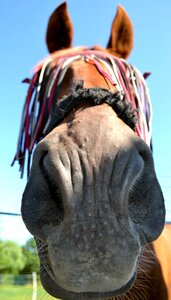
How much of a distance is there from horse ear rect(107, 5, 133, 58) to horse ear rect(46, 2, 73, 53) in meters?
0.35

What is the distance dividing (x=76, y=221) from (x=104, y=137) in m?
0.40

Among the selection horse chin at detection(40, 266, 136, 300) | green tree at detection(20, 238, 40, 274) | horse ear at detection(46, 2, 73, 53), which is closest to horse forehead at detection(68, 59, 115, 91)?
Answer: horse ear at detection(46, 2, 73, 53)

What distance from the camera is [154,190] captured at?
64.8 inches

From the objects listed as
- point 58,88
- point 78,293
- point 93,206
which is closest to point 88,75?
point 58,88

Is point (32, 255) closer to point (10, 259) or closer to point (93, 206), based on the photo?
point (93, 206)

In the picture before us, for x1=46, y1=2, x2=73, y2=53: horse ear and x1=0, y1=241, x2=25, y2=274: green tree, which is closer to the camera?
x1=46, y1=2, x2=73, y2=53: horse ear

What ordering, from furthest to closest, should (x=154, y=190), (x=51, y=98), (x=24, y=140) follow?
1. (x=24, y=140)
2. (x=51, y=98)
3. (x=154, y=190)

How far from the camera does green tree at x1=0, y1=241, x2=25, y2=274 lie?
5031cm

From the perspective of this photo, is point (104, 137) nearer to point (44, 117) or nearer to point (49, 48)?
point (44, 117)

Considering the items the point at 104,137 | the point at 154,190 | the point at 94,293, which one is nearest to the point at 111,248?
the point at 94,293

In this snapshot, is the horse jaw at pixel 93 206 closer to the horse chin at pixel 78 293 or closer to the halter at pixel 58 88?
the horse chin at pixel 78 293

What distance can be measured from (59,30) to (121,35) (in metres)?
0.50

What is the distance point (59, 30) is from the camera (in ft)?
10.3

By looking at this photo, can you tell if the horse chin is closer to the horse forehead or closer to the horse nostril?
the horse nostril
